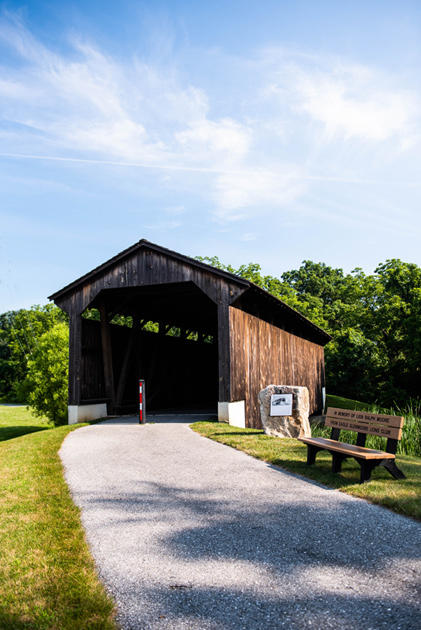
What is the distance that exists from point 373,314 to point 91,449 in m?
26.1

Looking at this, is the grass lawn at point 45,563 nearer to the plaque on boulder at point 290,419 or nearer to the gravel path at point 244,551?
the gravel path at point 244,551

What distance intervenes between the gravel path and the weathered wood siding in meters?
6.77

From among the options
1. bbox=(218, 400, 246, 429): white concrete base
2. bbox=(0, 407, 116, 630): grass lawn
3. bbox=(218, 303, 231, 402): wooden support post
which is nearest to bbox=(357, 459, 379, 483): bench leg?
bbox=(0, 407, 116, 630): grass lawn

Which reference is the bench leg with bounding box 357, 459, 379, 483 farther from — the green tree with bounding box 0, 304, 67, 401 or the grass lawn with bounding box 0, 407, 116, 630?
the green tree with bounding box 0, 304, 67, 401

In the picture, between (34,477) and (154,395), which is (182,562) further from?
(154,395)

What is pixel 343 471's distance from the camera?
664cm

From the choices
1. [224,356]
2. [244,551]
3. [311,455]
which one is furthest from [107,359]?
[244,551]

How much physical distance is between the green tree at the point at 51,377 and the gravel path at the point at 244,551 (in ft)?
49.8

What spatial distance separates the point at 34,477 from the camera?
22.1ft

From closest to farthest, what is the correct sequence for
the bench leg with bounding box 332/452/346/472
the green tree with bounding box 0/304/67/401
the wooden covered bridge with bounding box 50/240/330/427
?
the bench leg with bounding box 332/452/346/472 < the wooden covered bridge with bounding box 50/240/330/427 < the green tree with bounding box 0/304/67/401

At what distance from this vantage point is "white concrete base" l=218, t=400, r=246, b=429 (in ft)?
41.3

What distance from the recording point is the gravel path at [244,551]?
2.88 m

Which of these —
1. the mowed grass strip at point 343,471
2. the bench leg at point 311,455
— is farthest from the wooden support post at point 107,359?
the bench leg at point 311,455

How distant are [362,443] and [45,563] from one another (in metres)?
4.76
